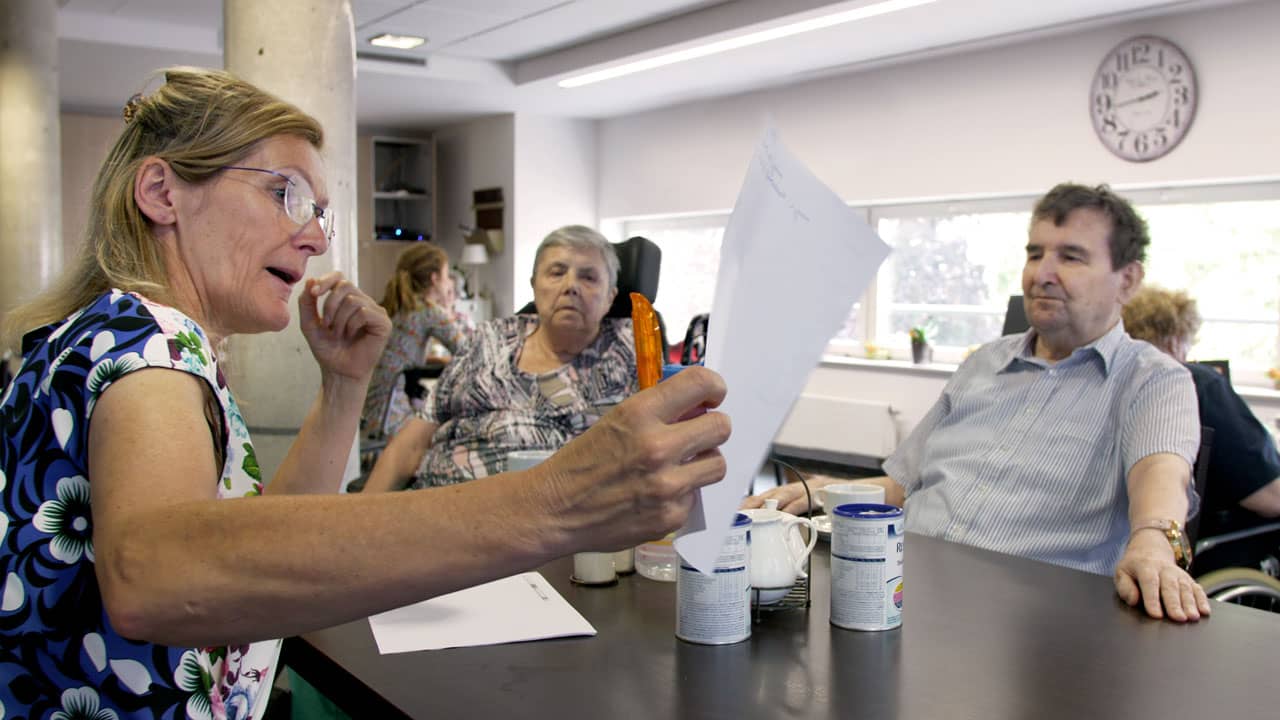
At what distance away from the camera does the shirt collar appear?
2133 mm

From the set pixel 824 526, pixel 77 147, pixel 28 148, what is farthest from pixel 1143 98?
pixel 77 147

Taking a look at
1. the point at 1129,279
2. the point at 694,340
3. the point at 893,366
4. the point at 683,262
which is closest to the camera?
the point at 1129,279

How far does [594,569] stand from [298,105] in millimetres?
1861

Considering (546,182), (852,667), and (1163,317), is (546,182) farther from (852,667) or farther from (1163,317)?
(852,667)

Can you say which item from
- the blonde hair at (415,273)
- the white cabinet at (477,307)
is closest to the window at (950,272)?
the blonde hair at (415,273)

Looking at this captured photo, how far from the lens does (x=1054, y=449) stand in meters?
2.09

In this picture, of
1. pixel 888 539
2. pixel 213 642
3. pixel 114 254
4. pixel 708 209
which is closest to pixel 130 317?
pixel 114 254

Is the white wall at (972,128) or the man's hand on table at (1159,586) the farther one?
the white wall at (972,128)

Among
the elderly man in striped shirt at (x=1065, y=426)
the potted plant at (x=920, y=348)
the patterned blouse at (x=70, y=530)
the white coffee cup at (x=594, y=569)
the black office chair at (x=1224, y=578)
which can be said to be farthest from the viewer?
the potted plant at (x=920, y=348)

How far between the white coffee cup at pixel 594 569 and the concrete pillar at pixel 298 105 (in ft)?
5.12

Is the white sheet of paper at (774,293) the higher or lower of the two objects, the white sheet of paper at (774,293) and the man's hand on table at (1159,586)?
the higher

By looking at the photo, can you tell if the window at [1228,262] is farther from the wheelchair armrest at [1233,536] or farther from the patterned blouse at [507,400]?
the patterned blouse at [507,400]

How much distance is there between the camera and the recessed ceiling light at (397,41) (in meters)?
6.66

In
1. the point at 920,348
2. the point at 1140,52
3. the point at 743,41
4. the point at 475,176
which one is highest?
the point at 743,41
